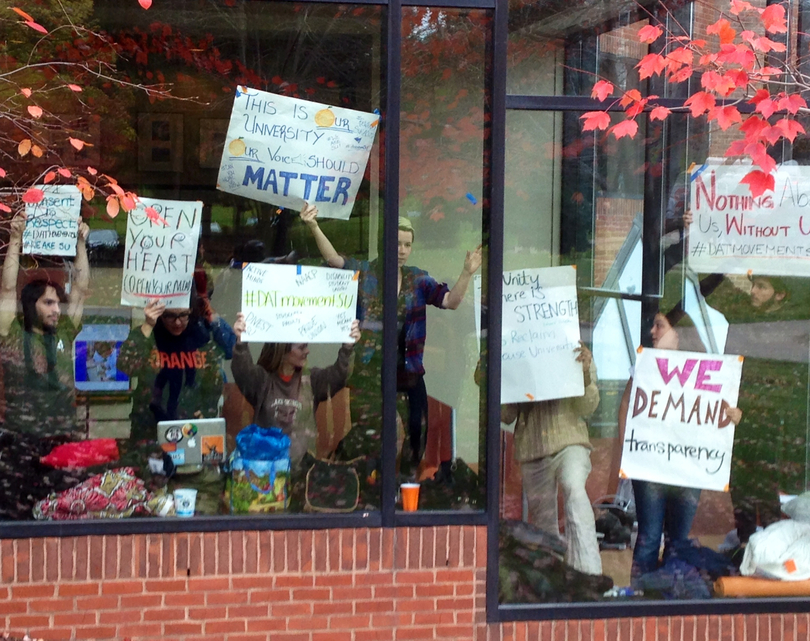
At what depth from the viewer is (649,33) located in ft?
14.8

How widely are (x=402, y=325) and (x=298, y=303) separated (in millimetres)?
533

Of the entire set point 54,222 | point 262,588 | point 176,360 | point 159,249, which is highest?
point 54,222

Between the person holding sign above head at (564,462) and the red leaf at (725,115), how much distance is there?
4.25ft

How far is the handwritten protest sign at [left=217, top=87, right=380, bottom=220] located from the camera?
445 cm

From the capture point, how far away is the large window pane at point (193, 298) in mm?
4410

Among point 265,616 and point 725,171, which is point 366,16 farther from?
point 265,616

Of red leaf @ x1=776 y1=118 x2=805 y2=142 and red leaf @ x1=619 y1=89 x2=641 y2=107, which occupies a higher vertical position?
red leaf @ x1=619 y1=89 x2=641 y2=107

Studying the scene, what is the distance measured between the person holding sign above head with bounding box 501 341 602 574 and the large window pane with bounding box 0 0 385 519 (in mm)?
803

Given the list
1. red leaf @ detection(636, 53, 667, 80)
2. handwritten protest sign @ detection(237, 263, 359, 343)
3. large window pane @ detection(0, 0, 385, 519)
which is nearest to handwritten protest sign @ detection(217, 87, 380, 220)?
large window pane @ detection(0, 0, 385, 519)

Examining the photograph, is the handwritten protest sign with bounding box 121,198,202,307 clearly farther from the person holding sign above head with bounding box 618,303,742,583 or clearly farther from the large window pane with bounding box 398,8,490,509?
the person holding sign above head with bounding box 618,303,742,583

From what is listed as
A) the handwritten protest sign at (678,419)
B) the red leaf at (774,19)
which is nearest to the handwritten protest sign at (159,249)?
the handwritten protest sign at (678,419)

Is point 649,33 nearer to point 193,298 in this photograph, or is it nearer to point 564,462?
point 564,462

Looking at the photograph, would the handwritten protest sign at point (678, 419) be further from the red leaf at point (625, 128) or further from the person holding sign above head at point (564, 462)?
the red leaf at point (625, 128)

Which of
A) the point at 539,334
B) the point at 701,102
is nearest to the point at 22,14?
the point at 539,334
